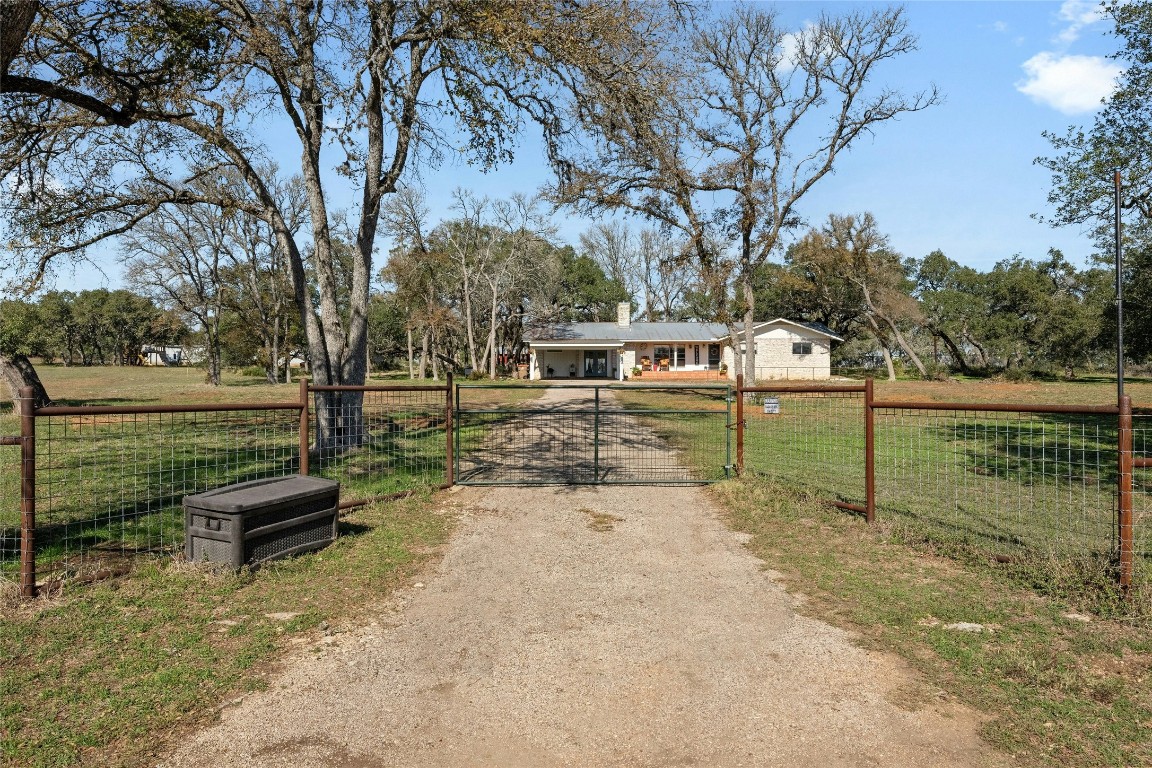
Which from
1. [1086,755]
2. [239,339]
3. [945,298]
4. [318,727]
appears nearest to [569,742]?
[318,727]

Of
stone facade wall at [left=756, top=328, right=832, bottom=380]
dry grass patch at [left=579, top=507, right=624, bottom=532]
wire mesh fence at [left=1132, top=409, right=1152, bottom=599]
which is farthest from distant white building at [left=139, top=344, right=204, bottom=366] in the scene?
wire mesh fence at [left=1132, top=409, right=1152, bottom=599]

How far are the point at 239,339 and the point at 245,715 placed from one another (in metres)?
48.6

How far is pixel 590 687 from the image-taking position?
3.54 m

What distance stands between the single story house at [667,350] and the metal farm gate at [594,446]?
27017 millimetres

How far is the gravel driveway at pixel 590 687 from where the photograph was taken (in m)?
2.95

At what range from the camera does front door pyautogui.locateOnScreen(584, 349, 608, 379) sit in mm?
45875

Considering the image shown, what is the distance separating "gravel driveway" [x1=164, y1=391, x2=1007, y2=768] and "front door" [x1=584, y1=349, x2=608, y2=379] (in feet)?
132

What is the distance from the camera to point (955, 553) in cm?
564

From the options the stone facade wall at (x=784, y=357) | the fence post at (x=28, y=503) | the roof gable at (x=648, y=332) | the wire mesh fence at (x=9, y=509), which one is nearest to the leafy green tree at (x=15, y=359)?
the wire mesh fence at (x=9, y=509)

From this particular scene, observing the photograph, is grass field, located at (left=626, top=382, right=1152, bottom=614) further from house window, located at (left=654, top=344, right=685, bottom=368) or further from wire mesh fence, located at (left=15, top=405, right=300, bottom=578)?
house window, located at (left=654, top=344, right=685, bottom=368)

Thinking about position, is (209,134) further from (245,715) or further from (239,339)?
(239,339)

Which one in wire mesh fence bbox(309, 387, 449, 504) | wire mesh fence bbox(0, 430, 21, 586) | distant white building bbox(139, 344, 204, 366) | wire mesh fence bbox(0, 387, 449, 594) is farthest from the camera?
distant white building bbox(139, 344, 204, 366)

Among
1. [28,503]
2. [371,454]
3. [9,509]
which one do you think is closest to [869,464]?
[28,503]

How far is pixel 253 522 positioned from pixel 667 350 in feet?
136
